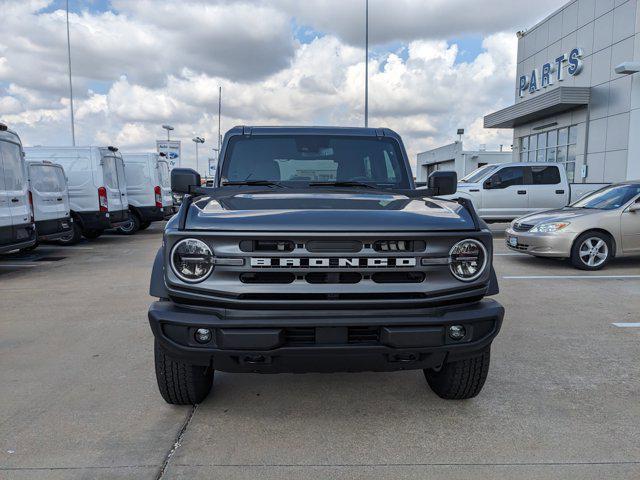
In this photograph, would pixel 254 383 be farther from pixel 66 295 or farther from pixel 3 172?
pixel 3 172

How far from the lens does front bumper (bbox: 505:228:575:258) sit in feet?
27.4

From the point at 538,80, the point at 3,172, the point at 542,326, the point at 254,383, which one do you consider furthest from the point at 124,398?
the point at 538,80

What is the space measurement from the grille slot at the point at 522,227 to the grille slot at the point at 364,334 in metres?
6.96

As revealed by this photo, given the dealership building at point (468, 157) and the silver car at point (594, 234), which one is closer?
the silver car at point (594, 234)

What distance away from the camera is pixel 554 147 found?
78.7 feet

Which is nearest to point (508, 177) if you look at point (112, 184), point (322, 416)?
point (112, 184)

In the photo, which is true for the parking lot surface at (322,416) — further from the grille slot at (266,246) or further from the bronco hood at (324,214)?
Result: the bronco hood at (324,214)

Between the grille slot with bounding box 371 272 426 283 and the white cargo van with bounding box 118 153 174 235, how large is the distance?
44.8 feet

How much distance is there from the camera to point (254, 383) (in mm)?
3807

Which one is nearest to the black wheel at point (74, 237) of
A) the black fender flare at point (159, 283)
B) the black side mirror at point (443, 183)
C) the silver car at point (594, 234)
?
the silver car at point (594, 234)

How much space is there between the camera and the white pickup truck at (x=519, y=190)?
43.9ft

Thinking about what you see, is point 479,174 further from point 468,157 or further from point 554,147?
point 468,157

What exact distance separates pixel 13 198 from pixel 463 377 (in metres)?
7.84

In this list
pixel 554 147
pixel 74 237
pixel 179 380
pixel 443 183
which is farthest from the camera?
pixel 554 147
